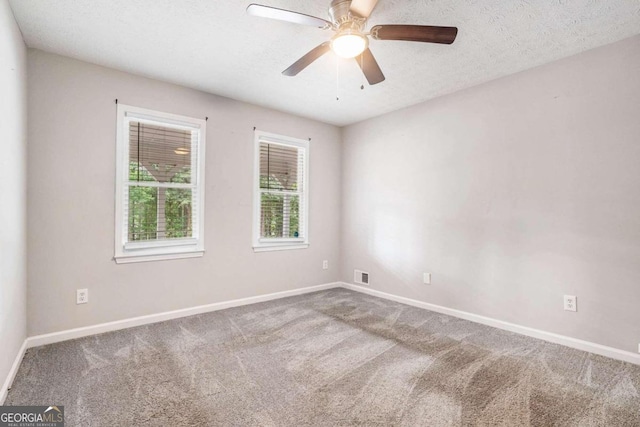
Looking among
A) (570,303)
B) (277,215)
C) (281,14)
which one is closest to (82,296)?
(277,215)

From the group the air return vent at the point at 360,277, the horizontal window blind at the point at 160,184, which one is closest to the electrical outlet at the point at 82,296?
the horizontal window blind at the point at 160,184

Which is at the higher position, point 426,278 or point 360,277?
point 426,278

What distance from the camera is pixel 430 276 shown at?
3.76 metres

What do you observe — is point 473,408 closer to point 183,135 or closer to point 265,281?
point 265,281

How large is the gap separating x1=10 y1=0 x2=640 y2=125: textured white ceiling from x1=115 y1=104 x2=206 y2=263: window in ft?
1.67

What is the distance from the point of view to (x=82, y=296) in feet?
9.36

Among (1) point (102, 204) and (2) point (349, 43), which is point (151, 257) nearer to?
(1) point (102, 204)

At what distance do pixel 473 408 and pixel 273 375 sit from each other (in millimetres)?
1287

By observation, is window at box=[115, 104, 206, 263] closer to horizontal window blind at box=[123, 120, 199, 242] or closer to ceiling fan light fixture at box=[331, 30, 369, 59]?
horizontal window blind at box=[123, 120, 199, 242]

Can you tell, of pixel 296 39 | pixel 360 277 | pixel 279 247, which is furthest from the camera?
pixel 360 277

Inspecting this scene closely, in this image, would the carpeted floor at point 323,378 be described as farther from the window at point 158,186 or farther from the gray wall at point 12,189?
the window at point 158,186

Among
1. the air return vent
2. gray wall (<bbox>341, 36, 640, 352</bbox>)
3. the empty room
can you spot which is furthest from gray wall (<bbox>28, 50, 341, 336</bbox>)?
gray wall (<bbox>341, 36, 640, 352</bbox>)

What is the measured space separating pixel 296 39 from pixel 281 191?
216 cm

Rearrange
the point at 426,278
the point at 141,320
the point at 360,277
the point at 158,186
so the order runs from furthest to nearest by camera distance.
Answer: the point at 360,277 → the point at 426,278 → the point at 158,186 → the point at 141,320
